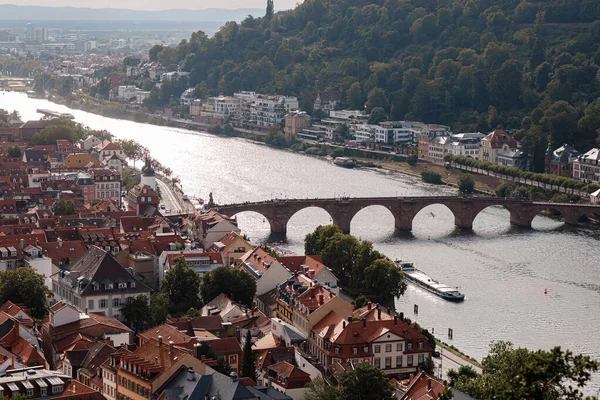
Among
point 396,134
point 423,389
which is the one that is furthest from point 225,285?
point 396,134

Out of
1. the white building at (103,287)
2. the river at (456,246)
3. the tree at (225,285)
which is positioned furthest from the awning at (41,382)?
the river at (456,246)

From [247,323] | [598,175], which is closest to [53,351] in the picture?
[247,323]

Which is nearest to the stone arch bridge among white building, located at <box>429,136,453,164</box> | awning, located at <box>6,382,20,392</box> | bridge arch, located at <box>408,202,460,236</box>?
bridge arch, located at <box>408,202,460,236</box>

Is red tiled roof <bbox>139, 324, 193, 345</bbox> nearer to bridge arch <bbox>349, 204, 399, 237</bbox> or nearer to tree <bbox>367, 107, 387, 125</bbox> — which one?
bridge arch <bbox>349, 204, 399, 237</bbox>

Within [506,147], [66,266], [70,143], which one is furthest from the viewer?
[506,147]

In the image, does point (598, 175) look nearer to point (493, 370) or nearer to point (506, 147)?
point (506, 147)

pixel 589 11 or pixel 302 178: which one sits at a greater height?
pixel 589 11

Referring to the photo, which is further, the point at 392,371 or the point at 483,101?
the point at 483,101
